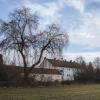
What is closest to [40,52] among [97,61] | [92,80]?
[92,80]

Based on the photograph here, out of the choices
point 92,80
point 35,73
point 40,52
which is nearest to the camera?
point 40,52

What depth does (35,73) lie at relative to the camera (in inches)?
2596

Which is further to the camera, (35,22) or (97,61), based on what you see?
(97,61)

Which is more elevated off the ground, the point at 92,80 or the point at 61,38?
the point at 61,38

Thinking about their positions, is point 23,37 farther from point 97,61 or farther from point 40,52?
point 97,61

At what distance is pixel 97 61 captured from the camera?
146375 mm

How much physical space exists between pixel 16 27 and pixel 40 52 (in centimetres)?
682

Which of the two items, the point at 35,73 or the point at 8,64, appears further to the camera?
the point at 35,73

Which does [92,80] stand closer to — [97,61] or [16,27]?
[16,27]

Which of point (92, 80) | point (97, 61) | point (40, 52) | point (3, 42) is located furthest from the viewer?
point (97, 61)

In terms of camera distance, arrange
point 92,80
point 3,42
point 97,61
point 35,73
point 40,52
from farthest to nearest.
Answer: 1. point 97,61
2. point 92,80
3. point 35,73
4. point 40,52
5. point 3,42

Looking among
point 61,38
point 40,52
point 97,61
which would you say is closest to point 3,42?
point 40,52

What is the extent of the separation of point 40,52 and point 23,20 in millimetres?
6968

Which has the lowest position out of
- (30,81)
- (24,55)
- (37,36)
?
(30,81)
